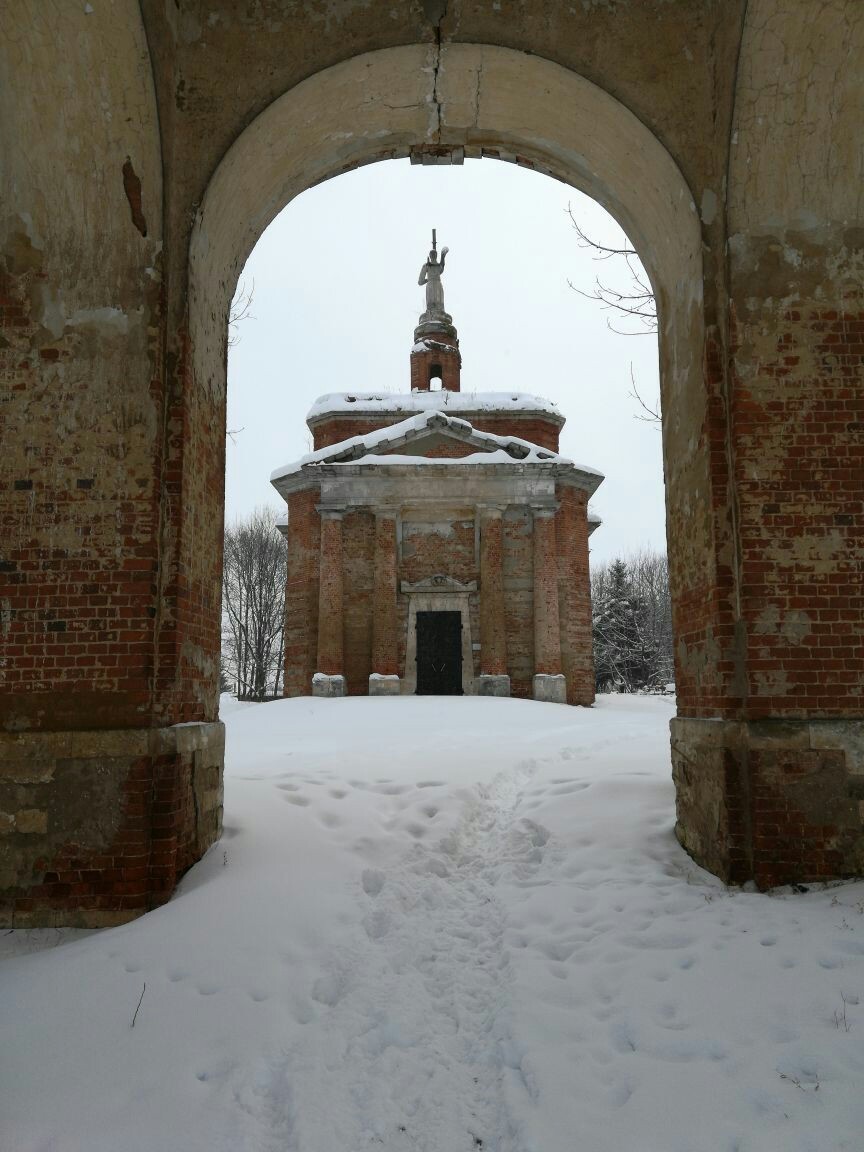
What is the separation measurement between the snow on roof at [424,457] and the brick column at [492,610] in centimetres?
149

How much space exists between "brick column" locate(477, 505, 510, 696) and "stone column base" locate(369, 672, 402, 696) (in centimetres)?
204

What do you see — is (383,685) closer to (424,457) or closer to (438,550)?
(438,550)

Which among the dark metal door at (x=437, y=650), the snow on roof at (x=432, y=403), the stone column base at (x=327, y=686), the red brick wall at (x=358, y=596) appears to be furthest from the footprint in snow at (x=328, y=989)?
the snow on roof at (x=432, y=403)

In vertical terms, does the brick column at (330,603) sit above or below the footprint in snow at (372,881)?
above

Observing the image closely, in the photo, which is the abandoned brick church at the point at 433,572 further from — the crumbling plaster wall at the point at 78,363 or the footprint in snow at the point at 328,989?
the footprint in snow at the point at 328,989

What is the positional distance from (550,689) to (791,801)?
586 inches

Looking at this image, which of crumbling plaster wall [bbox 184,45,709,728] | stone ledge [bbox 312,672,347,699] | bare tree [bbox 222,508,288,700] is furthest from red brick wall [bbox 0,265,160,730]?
bare tree [bbox 222,508,288,700]

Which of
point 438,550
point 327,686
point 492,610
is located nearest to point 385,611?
point 438,550

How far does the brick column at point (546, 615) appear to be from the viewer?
1928 cm

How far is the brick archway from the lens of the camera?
4.43 m

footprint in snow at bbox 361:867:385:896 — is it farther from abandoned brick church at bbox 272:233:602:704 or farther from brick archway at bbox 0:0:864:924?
abandoned brick church at bbox 272:233:602:704

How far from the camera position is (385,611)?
19625 millimetres

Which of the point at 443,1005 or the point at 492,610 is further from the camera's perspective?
the point at 492,610

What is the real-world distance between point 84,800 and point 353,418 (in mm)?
20494
